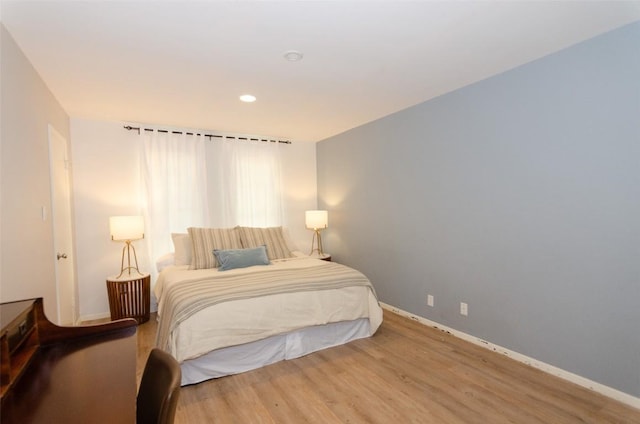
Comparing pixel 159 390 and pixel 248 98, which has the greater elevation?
pixel 248 98

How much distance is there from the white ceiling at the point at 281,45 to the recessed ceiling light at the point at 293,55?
0.15 feet

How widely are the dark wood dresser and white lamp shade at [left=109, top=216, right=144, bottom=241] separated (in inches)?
93.5

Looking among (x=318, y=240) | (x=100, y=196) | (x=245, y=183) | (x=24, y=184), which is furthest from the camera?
(x=318, y=240)

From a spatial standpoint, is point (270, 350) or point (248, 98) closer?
point (270, 350)

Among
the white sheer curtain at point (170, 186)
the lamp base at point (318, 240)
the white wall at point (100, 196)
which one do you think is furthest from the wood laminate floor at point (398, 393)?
the lamp base at point (318, 240)

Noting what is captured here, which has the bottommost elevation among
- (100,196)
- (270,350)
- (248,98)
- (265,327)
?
(270,350)

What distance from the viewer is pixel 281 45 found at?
2.12 m

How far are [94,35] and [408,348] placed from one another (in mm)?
3281

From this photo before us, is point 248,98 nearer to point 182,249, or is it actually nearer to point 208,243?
point 208,243

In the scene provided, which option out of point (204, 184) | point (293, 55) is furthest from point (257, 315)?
point (204, 184)

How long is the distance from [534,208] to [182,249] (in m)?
3.50

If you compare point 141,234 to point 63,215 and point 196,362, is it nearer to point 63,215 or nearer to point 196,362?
point 63,215

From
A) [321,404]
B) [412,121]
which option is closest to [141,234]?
[321,404]

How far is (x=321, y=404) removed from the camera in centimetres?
212
